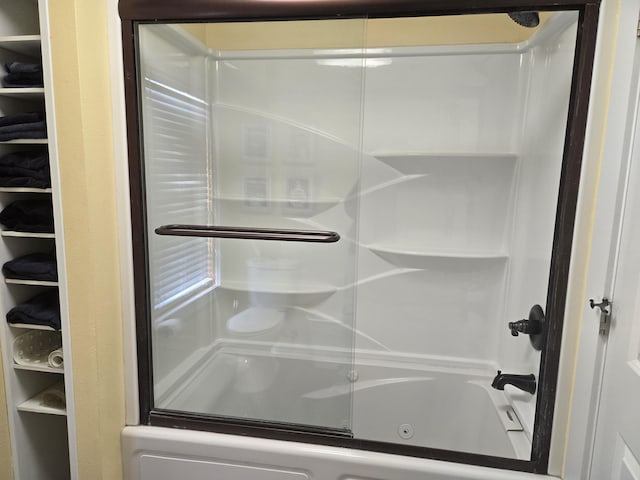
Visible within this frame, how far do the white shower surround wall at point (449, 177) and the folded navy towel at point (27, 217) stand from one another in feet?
1.98

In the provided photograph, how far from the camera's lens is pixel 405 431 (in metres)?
1.95

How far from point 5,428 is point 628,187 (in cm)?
199

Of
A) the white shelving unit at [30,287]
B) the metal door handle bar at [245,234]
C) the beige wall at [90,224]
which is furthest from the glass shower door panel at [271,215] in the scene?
the white shelving unit at [30,287]

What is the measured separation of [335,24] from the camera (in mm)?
1514

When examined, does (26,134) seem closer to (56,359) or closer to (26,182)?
(26,182)

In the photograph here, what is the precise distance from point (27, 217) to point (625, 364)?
5.67 feet

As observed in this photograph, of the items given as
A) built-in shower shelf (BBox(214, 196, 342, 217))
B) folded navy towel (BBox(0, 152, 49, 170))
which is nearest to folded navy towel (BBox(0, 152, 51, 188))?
folded navy towel (BBox(0, 152, 49, 170))

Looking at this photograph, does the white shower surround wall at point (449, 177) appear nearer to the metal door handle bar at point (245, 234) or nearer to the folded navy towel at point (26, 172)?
the metal door handle bar at point (245, 234)

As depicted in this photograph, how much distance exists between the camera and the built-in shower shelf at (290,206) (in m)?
1.94

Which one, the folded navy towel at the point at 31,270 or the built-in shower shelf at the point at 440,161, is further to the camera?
the built-in shower shelf at the point at 440,161

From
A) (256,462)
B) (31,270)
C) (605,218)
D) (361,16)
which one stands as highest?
(361,16)

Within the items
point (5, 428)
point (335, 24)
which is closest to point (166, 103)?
point (335, 24)

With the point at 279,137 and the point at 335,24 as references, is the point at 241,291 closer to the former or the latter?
the point at 279,137

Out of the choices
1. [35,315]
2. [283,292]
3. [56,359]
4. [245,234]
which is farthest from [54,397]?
[283,292]
